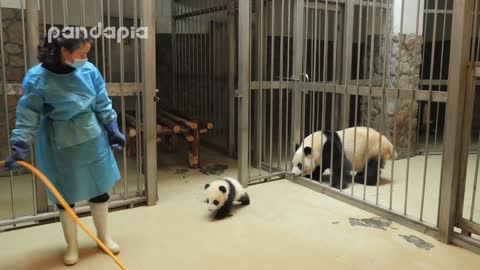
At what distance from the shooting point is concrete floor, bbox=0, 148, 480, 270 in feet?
8.30

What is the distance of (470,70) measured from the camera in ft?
8.57

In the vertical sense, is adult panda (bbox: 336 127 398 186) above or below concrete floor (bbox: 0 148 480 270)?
above

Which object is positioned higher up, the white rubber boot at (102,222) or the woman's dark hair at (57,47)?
the woman's dark hair at (57,47)

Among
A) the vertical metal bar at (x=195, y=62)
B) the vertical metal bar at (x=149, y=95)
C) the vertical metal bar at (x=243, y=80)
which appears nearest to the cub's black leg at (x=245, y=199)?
the vertical metal bar at (x=243, y=80)

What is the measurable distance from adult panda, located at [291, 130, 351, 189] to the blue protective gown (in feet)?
6.84

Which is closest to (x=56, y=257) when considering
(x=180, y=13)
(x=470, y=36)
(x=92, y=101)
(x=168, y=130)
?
(x=92, y=101)

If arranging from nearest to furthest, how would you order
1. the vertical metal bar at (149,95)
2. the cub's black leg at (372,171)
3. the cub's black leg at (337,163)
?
the vertical metal bar at (149,95) < the cub's black leg at (337,163) < the cub's black leg at (372,171)

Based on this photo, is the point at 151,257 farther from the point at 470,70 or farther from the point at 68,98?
the point at 470,70

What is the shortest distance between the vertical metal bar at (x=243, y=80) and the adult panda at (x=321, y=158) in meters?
0.53

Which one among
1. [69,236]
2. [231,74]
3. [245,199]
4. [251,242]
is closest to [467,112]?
[251,242]

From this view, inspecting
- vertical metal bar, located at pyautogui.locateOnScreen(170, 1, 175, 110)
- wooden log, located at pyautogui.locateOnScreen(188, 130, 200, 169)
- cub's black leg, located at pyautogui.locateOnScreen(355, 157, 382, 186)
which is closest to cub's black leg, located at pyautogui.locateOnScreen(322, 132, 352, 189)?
cub's black leg, located at pyautogui.locateOnScreen(355, 157, 382, 186)

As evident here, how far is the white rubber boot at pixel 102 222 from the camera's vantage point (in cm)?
262

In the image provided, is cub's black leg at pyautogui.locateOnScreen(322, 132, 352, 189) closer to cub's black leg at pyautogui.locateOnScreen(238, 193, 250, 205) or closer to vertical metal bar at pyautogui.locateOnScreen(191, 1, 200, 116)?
cub's black leg at pyautogui.locateOnScreen(238, 193, 250, 205)

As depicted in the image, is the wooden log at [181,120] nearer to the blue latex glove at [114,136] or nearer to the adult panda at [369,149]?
the adult panda at [369,149]
